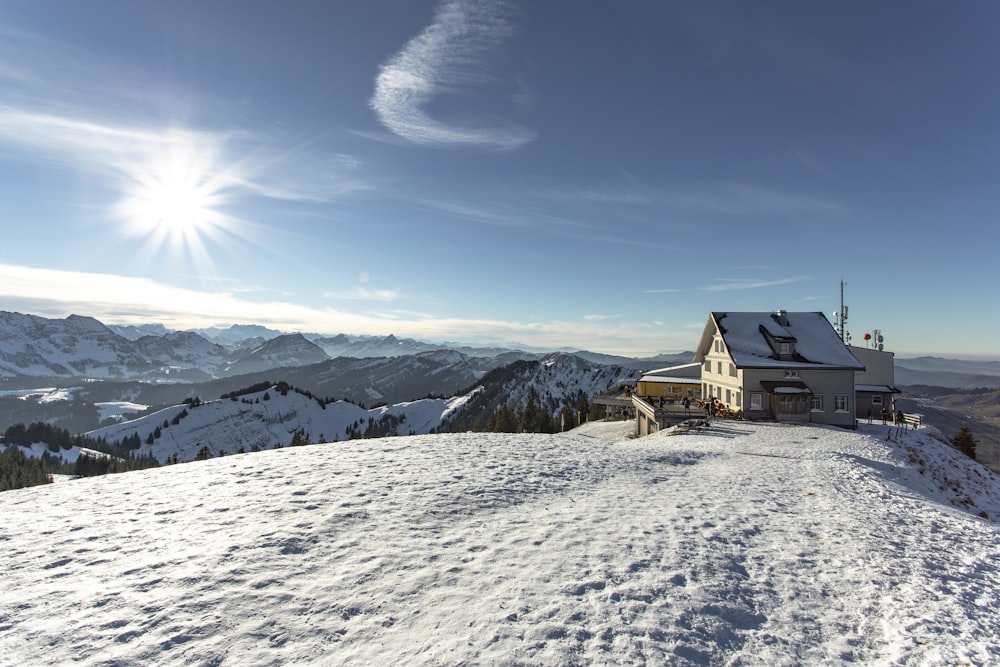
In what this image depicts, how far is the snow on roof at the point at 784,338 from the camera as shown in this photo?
36844 millimetres

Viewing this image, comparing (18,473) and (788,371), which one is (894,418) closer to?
(788,371)

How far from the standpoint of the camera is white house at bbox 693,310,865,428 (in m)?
36.0

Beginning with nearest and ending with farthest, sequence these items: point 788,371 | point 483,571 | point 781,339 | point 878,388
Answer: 1. point 483,571
2. point 788,371
3. point 781,339
4. point 878,388

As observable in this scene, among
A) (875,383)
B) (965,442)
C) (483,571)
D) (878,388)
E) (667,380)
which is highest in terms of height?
(875,383)

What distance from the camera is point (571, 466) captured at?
17953 mm

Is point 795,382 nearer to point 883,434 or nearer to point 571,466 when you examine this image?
point 883,434

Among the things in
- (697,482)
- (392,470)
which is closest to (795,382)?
(697,482)

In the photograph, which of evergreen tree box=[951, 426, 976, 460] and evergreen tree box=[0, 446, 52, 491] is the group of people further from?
evergreen tree box=[0, 446, 52, 491]

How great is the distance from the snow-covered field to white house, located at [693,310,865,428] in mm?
21433

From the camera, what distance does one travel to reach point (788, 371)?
36688 mm

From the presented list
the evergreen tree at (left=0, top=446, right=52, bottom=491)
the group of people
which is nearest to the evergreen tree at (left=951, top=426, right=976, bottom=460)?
the group of people

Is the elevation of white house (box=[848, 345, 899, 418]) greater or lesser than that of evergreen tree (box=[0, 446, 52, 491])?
greater

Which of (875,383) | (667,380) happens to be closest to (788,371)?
(667,380)

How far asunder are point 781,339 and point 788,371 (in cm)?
310
